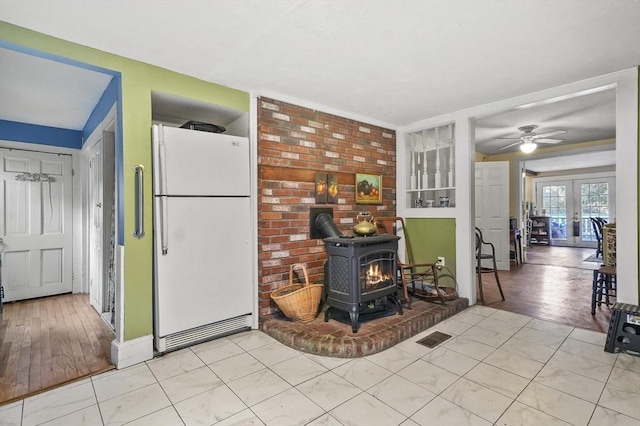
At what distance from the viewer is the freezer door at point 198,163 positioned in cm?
249

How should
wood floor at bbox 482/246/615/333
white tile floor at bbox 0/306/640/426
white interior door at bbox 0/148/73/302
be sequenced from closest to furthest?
white tile floor at bbox 0/306/640/426 < wood floor at bbox 482/246/615/333 < white interior door at bbox 0/148/73/302

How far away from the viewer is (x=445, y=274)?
3969mm

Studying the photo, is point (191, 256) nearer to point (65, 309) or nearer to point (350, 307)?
point (350, 307)

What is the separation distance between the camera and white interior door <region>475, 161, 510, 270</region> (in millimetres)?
5688

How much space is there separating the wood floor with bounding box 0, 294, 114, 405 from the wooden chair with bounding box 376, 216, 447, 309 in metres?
2.81

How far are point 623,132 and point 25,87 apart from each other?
5.52 meters

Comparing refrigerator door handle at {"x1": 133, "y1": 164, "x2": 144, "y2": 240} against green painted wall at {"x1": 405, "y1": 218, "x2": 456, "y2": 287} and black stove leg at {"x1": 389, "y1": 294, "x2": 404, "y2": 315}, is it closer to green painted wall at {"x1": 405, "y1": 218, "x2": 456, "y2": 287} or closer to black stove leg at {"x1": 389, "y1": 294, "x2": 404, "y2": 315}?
black stove leg at {"x1": 389, "y1": 294, "x2": 404, "y2": 315}

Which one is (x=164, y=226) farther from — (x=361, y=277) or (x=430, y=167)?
(x=430, y=167)

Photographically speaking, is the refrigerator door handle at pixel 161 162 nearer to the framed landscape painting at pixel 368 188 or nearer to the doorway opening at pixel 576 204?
the framed landscape painting at pixel 368 188

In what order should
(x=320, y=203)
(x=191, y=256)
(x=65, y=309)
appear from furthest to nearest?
(x=65, y=309) → (x=320, y=203) → (x=191, y=256)

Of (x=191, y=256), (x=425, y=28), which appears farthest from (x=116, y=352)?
(x=425, y=28)

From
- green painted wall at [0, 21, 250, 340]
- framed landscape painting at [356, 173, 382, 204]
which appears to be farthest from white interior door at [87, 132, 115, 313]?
framed landscape painting at [356, 173, 382, 204]

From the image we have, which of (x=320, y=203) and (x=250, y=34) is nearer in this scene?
(x=250, y=34)

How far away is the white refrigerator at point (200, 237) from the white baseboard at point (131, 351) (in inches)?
3.0
